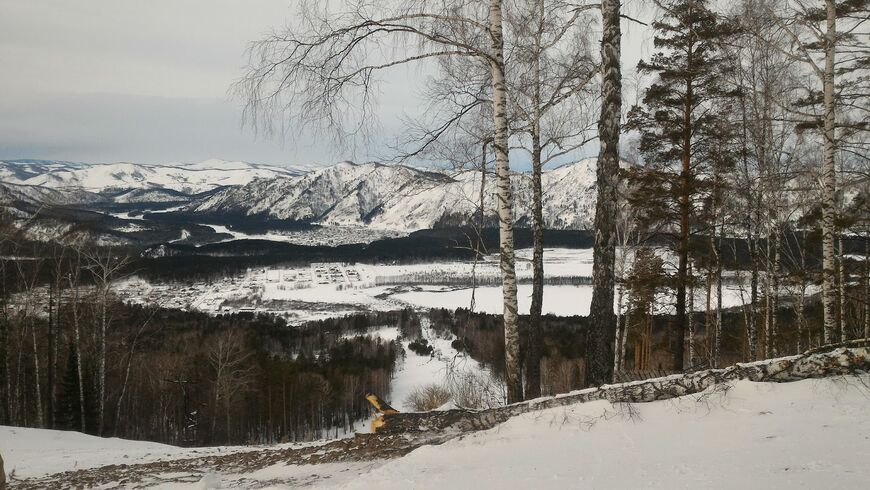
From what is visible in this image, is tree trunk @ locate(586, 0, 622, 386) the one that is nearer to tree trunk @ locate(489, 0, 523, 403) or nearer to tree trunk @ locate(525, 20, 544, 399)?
tree trunk @ locate(489, 0, 523, 403)

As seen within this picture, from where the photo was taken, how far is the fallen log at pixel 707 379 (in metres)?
4.51

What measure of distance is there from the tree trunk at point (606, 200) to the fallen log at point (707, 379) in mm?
778

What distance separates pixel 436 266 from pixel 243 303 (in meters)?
73.0

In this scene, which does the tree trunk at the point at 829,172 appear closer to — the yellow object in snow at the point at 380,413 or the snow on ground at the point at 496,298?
the yellow object in snow at the point at 380,413

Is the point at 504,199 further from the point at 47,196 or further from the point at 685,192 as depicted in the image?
the point at 47,196

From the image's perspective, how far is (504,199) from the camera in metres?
6.11

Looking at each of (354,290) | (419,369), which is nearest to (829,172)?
(419,369)

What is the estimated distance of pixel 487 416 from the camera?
5.64m

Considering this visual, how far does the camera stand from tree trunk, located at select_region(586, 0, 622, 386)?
5781 mm

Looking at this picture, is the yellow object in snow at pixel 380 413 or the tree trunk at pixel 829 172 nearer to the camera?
the yellow object in snow at pixel 380 413

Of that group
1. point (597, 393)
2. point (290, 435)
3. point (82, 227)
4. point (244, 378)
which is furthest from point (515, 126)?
point (290, 435)

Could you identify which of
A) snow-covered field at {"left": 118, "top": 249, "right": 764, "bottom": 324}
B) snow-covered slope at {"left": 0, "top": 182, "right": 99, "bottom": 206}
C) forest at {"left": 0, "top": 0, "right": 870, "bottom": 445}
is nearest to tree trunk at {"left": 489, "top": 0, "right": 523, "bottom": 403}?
forest at {"left": 0, "top": 0, "right": 870, "bottom": 445}

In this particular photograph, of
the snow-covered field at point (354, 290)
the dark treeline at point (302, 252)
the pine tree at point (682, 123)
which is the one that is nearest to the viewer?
Answer: the pine tree at point (682, 123)

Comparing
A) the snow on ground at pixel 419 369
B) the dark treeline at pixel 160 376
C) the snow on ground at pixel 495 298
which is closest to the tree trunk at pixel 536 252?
the dark treeline at pixel 160 376
